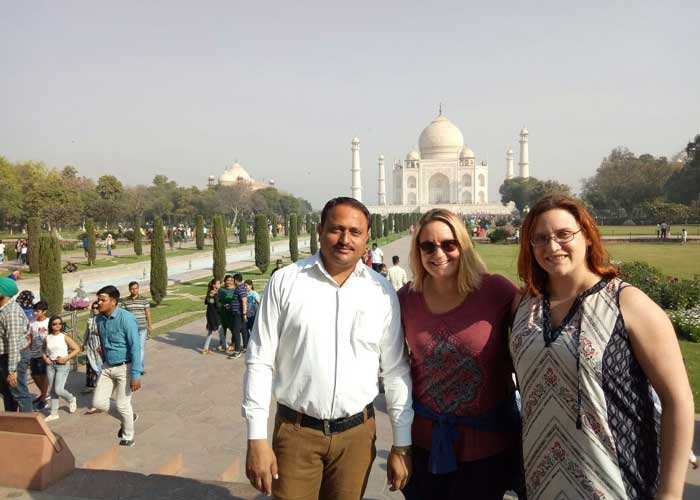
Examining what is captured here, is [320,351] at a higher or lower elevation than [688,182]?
lower

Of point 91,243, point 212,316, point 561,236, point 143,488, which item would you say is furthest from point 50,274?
point 91,243

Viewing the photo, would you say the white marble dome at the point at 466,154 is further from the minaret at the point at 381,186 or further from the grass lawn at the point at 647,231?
the grass lawn at the point at 647,231

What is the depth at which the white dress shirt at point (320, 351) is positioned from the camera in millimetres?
1671

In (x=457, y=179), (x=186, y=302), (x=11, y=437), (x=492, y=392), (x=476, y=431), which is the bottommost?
(x=186, y=302)

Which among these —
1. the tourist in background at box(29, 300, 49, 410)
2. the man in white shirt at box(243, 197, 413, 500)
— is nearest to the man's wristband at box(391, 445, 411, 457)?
Answer: the man in white shirt at box(243, 197, 413, 500)

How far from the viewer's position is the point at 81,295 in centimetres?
977

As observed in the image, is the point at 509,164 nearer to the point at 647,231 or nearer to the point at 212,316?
the point at 647,231

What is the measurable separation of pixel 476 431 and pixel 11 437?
2.10 metres

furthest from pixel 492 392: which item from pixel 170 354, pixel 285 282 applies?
pixel 170 354

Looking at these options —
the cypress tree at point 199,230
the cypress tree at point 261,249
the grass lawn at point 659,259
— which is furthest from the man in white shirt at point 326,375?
the cypress tree at point 199,230

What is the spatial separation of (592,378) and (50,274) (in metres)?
8.73

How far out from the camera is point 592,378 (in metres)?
1.38

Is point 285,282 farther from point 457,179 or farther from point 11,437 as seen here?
point 457,179

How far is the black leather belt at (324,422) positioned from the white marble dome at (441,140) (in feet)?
211
